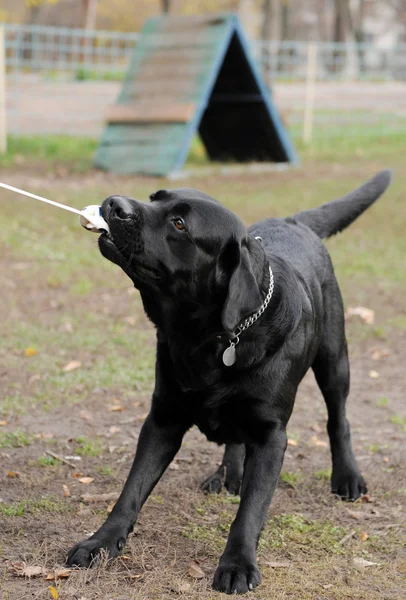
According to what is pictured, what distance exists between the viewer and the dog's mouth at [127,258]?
125 inches

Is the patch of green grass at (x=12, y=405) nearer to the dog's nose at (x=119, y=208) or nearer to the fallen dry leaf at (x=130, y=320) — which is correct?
the fallen dry leaf at (x=130, y=320)

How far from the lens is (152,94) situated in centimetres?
1309

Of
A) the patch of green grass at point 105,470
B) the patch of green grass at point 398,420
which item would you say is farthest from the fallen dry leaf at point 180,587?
the patch of green grass at point 398,420

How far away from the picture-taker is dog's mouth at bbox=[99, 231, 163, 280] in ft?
10.4

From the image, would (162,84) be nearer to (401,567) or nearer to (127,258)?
(127,258)

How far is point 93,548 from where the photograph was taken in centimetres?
336

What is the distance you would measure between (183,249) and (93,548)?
118cm

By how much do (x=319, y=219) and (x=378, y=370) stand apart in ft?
6.75

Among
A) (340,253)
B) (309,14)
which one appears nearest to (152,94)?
(340,253)

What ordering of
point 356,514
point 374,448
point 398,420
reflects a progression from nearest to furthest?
point 356,514 < point 374,448 < point 398,420

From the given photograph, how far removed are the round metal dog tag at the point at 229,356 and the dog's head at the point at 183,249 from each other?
18 centimetres

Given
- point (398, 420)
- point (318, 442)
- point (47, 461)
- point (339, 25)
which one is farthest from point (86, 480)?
point (339, 25)

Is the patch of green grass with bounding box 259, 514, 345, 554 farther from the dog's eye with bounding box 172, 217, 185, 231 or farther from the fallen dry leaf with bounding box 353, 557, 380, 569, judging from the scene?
the dog's eye with bounding box 172, 217, 185, 231

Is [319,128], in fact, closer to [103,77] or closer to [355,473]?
[103,77]
